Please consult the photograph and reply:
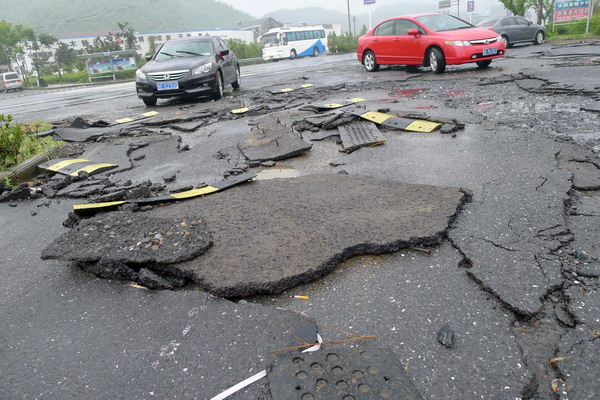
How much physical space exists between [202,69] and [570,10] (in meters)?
24.6

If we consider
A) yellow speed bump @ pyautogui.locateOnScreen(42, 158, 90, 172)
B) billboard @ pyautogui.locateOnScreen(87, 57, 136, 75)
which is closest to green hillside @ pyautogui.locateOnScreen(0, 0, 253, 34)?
billboard @ pyautogui.locateOnScreen(87, 57, 136, 75)

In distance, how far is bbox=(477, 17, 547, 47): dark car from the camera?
19719mm

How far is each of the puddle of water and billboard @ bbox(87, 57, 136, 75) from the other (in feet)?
178

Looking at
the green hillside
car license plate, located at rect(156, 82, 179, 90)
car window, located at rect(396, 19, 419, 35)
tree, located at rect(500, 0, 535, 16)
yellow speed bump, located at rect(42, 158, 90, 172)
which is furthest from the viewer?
the green hillside

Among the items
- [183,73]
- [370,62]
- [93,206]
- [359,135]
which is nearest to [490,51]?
[370,62]

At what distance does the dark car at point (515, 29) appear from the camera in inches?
776

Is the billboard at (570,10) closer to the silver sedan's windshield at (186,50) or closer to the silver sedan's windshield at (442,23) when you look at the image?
the silver sedan's windshield at (442,23)

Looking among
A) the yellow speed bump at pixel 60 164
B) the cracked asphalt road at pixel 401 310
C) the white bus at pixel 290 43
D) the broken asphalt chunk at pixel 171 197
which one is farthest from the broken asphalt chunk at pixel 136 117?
the white bus at pixel 290 43

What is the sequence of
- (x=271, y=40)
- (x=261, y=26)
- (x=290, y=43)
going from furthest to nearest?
(x=261, y=26) → (x=271, y=40) → (x=290, y=43)

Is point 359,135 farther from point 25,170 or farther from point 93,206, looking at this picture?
point 25,170

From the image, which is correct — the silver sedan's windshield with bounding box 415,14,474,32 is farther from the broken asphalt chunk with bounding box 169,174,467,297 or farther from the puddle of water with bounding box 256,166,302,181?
the broken asphalt chunk with bounding box 169,174,467,297

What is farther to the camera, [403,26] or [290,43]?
[290,43]

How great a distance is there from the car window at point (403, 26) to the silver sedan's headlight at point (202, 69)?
5790mm

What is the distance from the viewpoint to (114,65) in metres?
52.6
